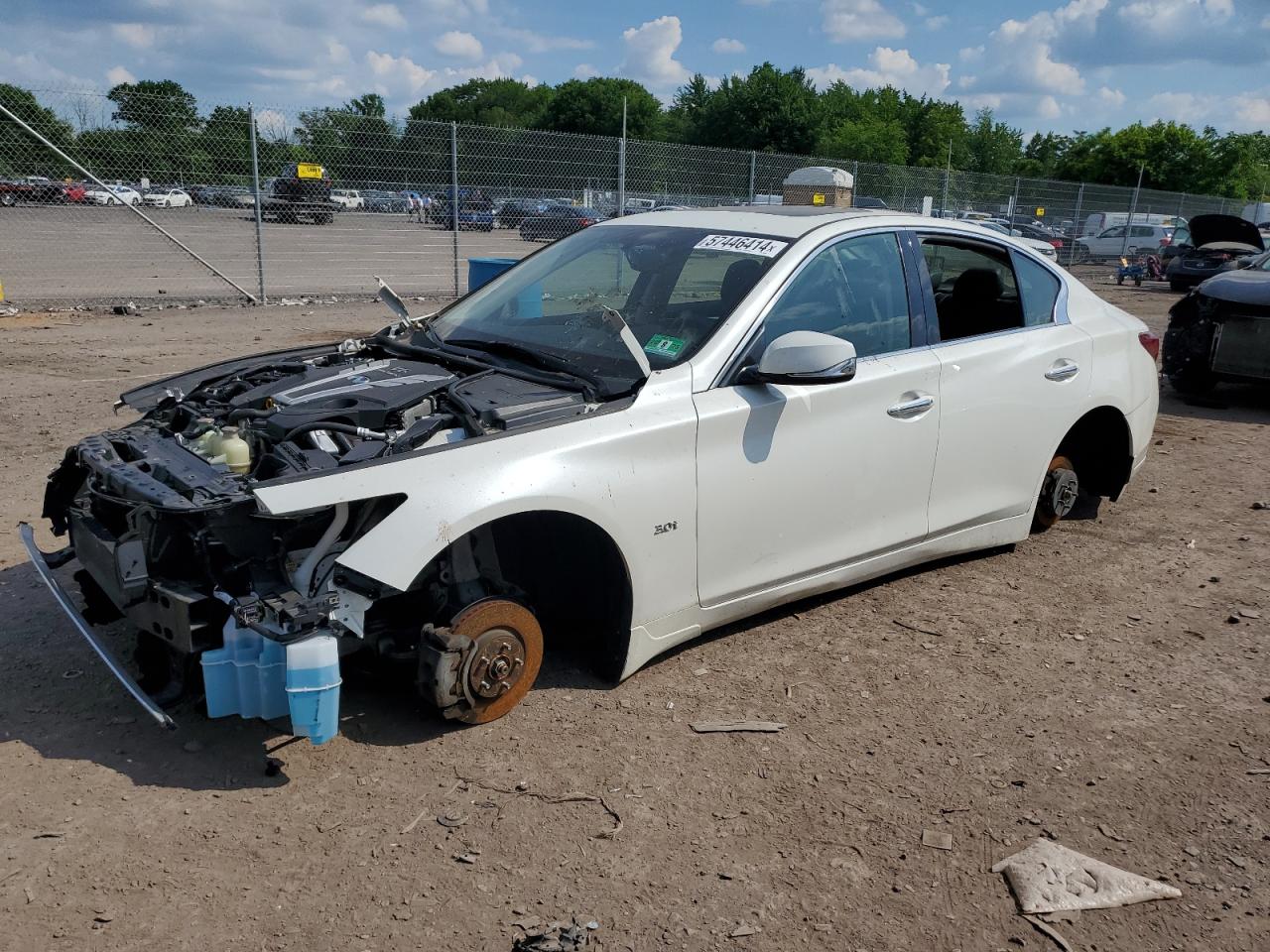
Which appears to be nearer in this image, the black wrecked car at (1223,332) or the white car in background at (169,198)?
the black wrecked car at (1223,332)

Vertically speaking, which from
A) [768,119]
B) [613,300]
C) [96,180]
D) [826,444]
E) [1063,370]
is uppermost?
[768,119]

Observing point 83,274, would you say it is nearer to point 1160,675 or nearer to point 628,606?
point 628,606

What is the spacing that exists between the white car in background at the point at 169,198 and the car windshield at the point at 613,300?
446 inches

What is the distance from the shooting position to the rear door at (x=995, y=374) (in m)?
4.52

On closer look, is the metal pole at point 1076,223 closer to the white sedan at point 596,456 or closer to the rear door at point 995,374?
the rear door at point 995,374

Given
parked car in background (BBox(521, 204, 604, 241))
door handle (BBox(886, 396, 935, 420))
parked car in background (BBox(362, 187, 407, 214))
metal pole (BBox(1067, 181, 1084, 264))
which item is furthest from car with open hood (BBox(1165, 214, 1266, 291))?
door handle (BBox(886, 396, 935, 420))

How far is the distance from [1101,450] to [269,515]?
15.0 feet

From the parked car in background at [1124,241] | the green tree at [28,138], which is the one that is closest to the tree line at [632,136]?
the green tree at [28,138]

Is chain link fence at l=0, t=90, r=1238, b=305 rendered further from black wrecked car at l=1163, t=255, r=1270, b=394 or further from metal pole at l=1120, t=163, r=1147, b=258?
metal pole at l=1120, t=163, r=1147, b=258

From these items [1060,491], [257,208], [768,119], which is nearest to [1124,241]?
[257,208]

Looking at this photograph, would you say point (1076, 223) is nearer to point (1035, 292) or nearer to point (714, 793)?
point (1035, 292)

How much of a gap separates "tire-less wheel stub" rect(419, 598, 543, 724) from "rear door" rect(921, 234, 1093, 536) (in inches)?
78.9

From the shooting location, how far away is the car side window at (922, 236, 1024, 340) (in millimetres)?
4695

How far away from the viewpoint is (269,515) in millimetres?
2916
